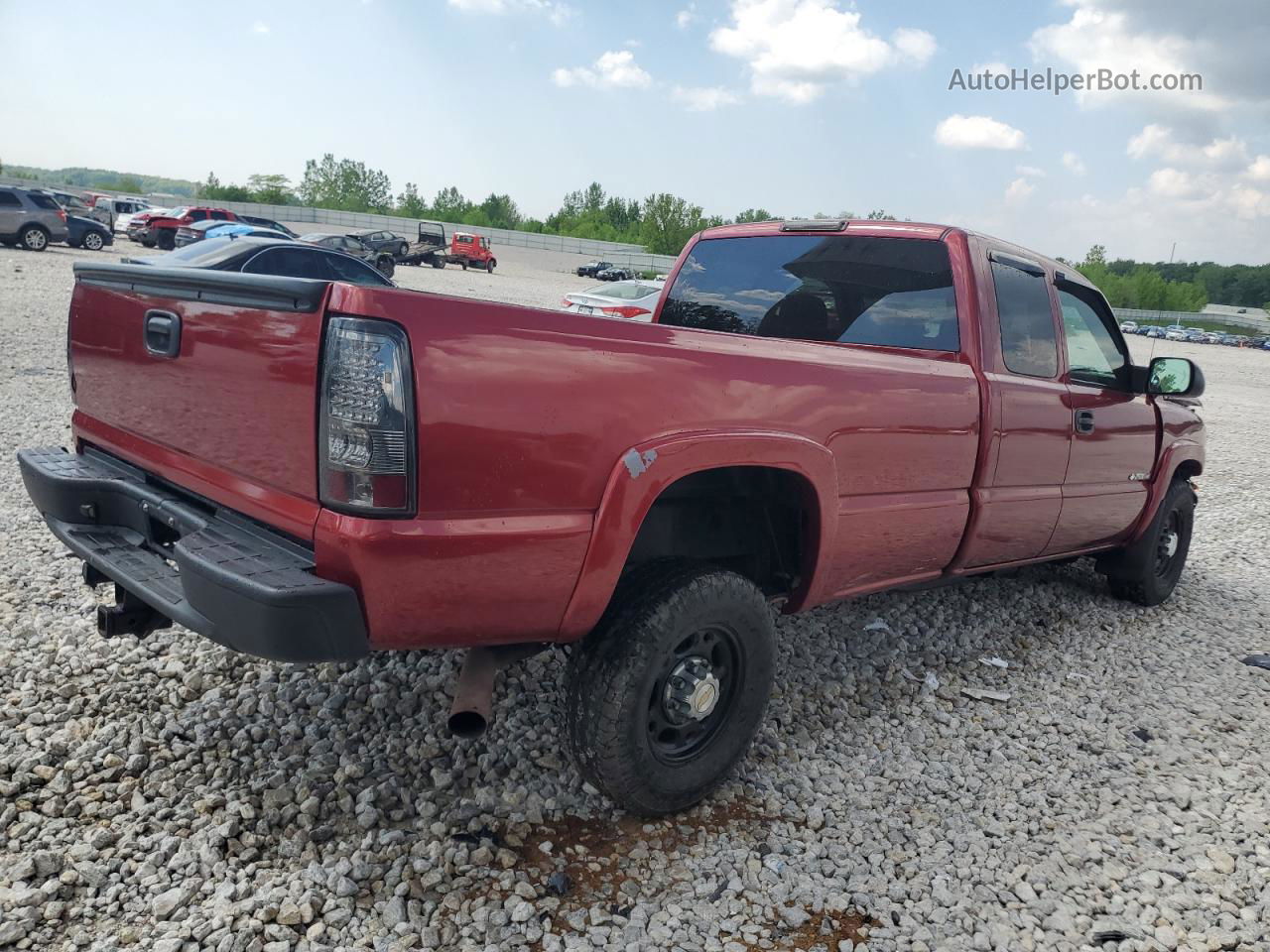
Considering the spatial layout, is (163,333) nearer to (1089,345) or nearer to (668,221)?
(1089,345)

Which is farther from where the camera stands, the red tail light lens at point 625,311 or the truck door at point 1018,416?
the red tail light lens at point 625,311

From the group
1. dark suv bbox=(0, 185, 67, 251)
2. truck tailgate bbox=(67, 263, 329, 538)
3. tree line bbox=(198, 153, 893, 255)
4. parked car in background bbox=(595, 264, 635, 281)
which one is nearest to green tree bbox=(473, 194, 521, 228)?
tree line bbox=(198, 153, 893, 255)

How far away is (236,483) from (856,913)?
211 centimetres

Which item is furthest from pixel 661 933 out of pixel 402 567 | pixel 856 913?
pixel 402 567

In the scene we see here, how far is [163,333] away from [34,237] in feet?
80.3

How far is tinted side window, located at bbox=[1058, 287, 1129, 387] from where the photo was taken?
4324mm

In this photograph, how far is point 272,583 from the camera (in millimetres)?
2059

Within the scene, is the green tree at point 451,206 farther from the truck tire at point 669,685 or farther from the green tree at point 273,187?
the truck tire at point 669,685

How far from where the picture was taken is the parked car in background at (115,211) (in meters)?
33.5

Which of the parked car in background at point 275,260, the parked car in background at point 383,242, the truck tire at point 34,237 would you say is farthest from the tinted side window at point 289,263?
the parked car in background at point 383,242

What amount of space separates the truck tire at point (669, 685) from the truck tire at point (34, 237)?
997 inches

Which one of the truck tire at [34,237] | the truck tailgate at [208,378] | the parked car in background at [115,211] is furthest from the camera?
the parked car in background at [115,211]

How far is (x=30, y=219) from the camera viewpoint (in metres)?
22.0

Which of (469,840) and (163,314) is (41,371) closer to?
(163,314)
